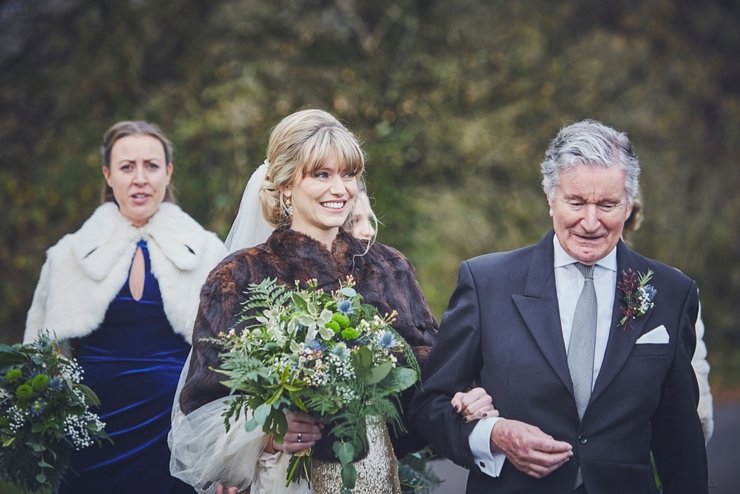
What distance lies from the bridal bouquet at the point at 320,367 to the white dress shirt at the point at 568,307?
1.17 feet

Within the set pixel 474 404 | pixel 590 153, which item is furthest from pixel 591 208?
pixel 474 404

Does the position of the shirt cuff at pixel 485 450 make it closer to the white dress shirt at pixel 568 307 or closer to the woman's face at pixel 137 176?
the white dress shirt at pixel 568 307

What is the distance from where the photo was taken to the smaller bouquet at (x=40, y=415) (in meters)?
4.95

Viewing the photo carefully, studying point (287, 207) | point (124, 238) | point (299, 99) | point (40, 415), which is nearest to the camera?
point (287, 207)

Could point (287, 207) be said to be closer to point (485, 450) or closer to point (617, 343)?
point (485, 450)

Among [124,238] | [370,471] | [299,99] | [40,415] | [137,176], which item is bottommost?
[370,471]

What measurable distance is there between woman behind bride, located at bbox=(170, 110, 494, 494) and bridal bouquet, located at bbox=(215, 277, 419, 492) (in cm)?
24

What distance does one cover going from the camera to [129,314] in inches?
226

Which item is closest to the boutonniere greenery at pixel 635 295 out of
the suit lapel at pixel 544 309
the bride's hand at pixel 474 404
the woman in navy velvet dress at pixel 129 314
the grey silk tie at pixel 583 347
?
the grey silk tie at pixel 583 347

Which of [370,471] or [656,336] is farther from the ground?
[656,336]

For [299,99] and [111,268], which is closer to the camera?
[111,268]

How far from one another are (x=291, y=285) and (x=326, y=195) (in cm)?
42

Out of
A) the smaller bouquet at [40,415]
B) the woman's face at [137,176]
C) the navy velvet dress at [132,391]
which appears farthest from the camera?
the woman's face at [137,176]

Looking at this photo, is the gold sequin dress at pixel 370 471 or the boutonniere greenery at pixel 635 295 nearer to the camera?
the boutonniere greenery at pixel 635 295
